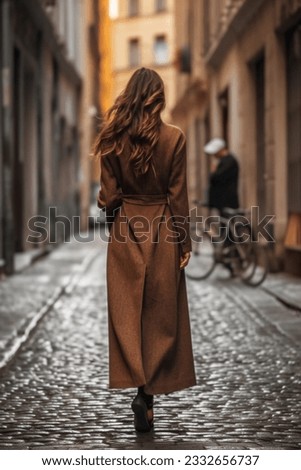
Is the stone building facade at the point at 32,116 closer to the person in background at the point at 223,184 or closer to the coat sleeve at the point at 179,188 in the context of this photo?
the person in background at the point at 223,184

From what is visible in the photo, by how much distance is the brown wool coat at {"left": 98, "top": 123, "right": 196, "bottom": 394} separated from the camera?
562 cm

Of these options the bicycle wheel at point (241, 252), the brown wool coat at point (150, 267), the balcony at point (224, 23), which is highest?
the balcony at point (224, 23)

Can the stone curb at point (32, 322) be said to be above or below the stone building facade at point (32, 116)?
below

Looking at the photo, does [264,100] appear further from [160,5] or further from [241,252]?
[160,5]

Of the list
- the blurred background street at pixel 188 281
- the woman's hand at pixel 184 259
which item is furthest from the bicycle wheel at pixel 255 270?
the woman's hand at pixel 184 259

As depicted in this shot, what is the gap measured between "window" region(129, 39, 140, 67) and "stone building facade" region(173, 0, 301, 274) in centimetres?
3628

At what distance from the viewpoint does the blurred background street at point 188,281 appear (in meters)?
5.96

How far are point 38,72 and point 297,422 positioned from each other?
17.1 m

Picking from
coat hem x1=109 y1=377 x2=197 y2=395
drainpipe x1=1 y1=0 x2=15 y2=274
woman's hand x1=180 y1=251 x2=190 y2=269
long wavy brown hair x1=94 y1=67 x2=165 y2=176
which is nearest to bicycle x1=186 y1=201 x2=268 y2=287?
drainpipe x1=1 y1=0 x2=15 y2=274

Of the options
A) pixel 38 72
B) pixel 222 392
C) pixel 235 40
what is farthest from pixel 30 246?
pixel 222 392

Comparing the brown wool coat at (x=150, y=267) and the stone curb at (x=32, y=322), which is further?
the stone curb at (x=32, y=322)

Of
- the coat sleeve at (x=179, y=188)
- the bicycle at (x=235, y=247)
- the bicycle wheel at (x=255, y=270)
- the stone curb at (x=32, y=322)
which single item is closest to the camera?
the coat sleeve at (x=179, y=188)

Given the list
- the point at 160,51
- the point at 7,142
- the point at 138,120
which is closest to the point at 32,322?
the point at 138,120

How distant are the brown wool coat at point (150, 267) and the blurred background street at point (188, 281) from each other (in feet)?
0.87
